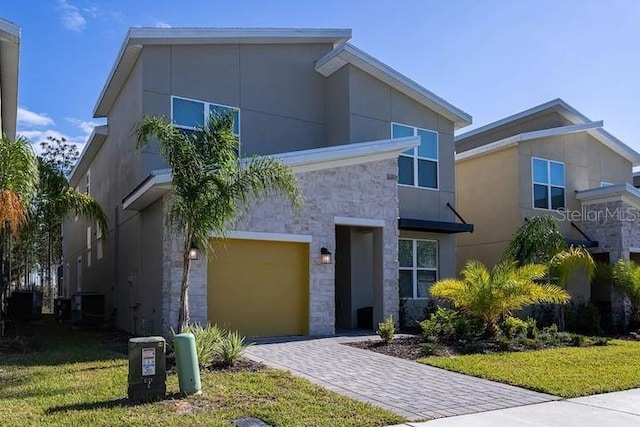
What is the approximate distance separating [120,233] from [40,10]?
767cm

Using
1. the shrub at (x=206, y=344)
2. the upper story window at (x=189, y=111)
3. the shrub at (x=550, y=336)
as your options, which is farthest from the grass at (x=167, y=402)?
the upper story window at (x=189, y=111)

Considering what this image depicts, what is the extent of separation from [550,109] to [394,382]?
1695cm

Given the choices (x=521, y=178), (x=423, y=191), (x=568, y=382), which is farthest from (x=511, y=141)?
(x=568, y=382)

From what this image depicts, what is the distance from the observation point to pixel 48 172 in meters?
15.2

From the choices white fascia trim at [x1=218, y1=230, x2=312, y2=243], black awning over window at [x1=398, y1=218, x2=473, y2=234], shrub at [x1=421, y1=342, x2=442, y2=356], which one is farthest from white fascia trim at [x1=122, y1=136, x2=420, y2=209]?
shrub at [x1=421, y1=342, x2=442, y2=356]

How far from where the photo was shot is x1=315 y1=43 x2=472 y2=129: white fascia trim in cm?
1784

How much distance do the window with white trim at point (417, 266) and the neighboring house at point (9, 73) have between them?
1173 cm

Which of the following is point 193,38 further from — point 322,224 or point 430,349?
point 430,349

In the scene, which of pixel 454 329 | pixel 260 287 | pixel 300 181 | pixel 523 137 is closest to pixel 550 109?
pixel 523 137

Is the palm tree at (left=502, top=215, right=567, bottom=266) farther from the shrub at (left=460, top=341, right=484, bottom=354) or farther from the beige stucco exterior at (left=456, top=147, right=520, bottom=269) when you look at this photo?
the shrub at (left=460, top=341, right=484, bottom=354)

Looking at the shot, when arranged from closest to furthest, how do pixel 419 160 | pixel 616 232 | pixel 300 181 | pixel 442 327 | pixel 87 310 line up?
pixel 442 327
pixel 300 181
pixel 419 160
pixel 87 310
pixel 616 232

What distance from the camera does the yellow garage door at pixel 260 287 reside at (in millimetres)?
13961

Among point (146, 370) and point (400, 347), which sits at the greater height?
point (146, 370)

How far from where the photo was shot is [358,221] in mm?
15523
